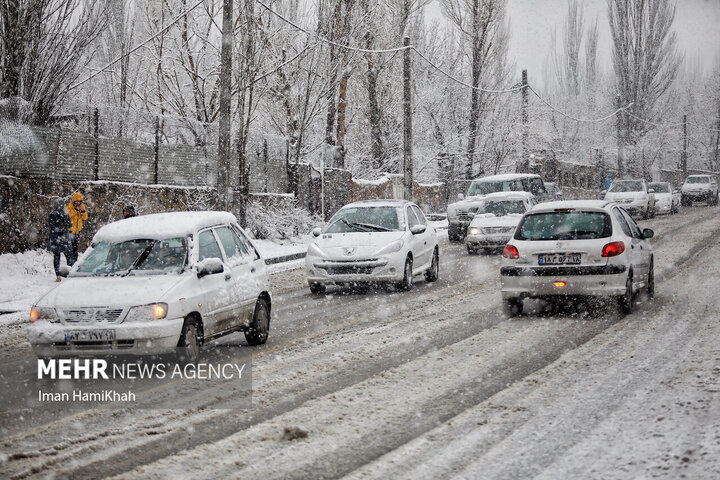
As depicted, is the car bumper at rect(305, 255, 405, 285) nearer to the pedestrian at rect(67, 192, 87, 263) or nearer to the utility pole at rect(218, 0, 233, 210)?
the pedestrian at rect(67, 192, 87, 263)

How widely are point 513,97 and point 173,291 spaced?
43677 millimetres

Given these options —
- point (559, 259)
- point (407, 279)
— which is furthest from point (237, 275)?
point (407, 279)

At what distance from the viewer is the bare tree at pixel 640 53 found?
204 ft

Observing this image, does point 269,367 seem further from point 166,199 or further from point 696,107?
point 696,107

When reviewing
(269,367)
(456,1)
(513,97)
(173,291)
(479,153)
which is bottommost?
(269,367)

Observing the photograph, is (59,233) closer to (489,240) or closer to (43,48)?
(43,48)

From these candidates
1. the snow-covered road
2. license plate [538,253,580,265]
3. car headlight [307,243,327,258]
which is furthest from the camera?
car headlight [307,243,327,258]

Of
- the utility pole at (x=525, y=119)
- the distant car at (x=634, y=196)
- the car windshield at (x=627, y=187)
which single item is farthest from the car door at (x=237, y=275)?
the utility pole at (x=525, y=119)

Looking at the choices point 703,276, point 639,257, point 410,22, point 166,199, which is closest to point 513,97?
point 410,22

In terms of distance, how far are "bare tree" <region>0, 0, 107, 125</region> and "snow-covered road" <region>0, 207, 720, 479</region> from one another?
10.0 meters

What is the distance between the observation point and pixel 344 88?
116ft

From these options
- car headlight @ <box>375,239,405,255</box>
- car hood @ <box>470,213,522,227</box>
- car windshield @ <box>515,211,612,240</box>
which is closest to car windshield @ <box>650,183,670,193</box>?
car hood @ <box>470,213,522,227</box>

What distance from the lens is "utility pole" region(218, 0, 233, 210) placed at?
20.8 m

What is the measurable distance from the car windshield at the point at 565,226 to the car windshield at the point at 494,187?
14968 mm
